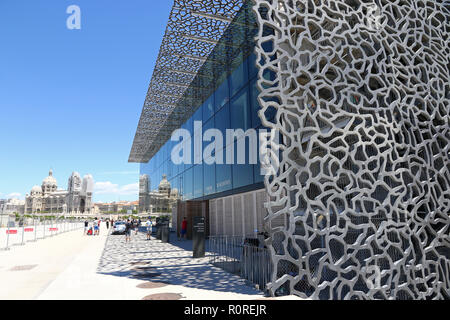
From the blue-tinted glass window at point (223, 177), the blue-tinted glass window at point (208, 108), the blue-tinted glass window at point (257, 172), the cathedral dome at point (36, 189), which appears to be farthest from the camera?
the cathedral dome at point (36, 189)

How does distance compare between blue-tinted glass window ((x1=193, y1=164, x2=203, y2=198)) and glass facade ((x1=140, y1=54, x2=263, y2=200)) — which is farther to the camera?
blue-tinted glass window ((x1=193, y1=164, x2=203, y2=198))

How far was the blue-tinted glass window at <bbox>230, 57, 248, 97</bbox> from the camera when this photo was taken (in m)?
19.1

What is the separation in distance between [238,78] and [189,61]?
16.6 ft

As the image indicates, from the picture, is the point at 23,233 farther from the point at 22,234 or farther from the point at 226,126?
A: the point at 226,126

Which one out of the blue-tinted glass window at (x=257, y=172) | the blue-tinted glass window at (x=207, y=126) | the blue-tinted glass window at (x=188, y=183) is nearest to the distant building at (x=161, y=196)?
the blue-tinted glass window at (x=188, y=183)

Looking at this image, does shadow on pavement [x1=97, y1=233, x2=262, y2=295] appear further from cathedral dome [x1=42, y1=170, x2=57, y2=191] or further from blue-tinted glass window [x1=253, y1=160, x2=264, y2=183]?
cathedral dome [x1=42, y1=170, x2=57, y2=191]

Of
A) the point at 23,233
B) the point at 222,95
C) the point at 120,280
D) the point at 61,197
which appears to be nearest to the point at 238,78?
the point at 222,95

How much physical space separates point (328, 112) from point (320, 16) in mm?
3482

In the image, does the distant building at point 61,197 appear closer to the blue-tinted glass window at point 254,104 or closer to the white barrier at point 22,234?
the white barrier at point 22,234

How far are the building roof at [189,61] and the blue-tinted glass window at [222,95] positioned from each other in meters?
0.98

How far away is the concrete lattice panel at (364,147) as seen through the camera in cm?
724

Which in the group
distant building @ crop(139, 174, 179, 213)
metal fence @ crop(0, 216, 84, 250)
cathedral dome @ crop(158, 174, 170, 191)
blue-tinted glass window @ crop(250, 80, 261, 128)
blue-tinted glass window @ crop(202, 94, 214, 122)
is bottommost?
metal fence @ crop(0, 216, 84, 250)

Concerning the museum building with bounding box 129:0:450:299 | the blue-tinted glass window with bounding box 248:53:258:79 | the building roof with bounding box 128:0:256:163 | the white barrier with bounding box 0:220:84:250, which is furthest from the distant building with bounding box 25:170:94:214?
the museum building with bounding box 129:0:450:299
